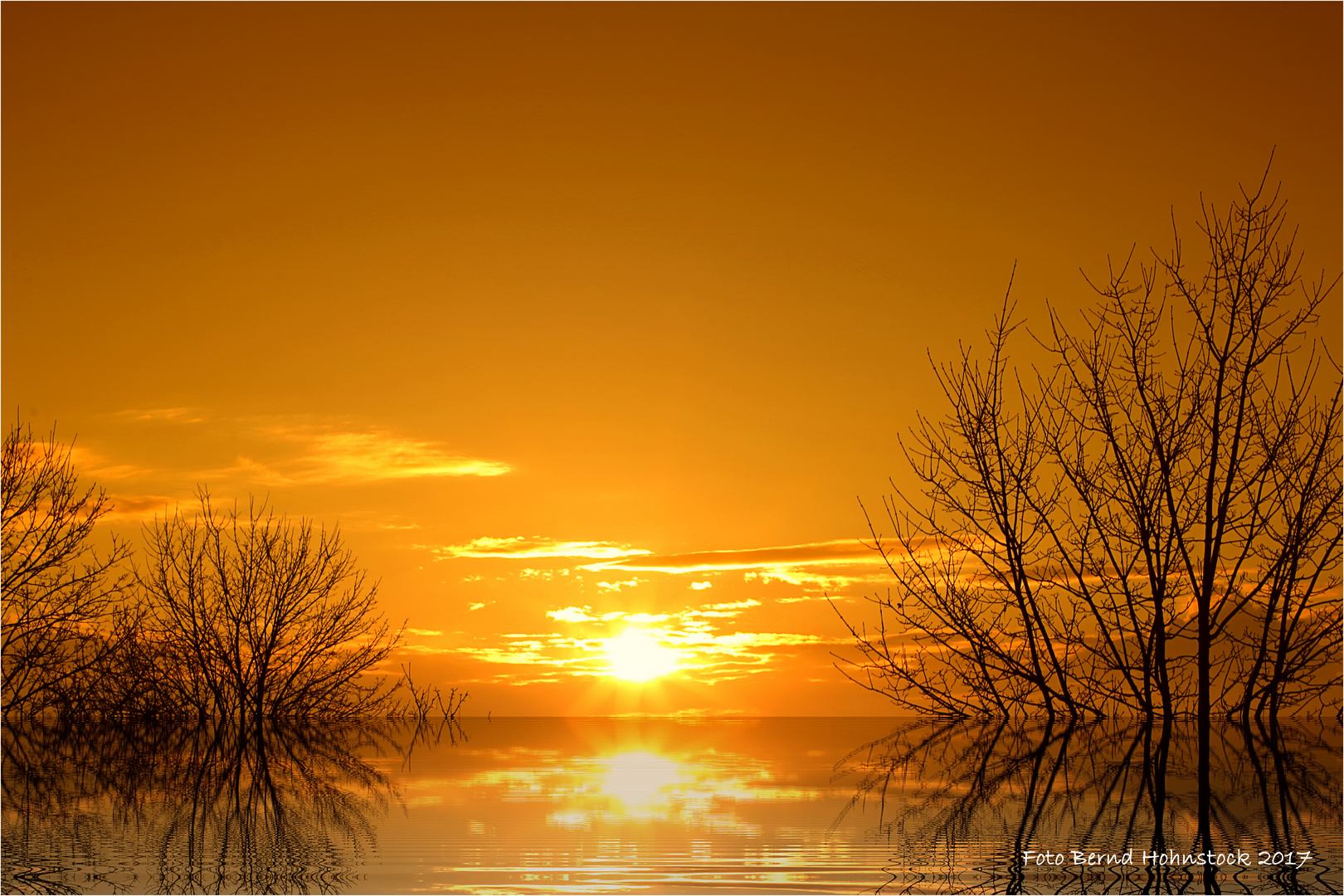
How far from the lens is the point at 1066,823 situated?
22.1ft

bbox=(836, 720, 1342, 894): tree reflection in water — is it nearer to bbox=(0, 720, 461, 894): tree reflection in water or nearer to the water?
the water

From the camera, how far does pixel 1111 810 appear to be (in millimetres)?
7277

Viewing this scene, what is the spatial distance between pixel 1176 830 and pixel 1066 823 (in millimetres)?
601

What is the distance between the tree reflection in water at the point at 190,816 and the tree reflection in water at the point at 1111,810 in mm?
3094

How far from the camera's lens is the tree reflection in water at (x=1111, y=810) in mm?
5309

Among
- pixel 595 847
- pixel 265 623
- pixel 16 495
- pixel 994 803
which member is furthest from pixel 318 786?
pixel 265 623

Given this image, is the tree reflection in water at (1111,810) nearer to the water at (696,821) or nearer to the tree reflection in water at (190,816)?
the water at (696,821)

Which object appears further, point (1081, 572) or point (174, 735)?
point (174, 735)

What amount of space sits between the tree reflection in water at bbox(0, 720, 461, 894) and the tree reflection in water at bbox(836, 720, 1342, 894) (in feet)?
10.1

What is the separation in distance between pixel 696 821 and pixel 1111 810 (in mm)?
2591

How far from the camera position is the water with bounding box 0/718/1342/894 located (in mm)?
5406

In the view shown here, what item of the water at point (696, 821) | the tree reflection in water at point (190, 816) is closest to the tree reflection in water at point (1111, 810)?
the water at point (696, 821)

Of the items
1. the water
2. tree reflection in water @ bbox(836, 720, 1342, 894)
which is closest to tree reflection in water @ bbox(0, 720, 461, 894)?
the water

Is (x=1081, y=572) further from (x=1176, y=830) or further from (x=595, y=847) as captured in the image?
(x=595, y=847)
